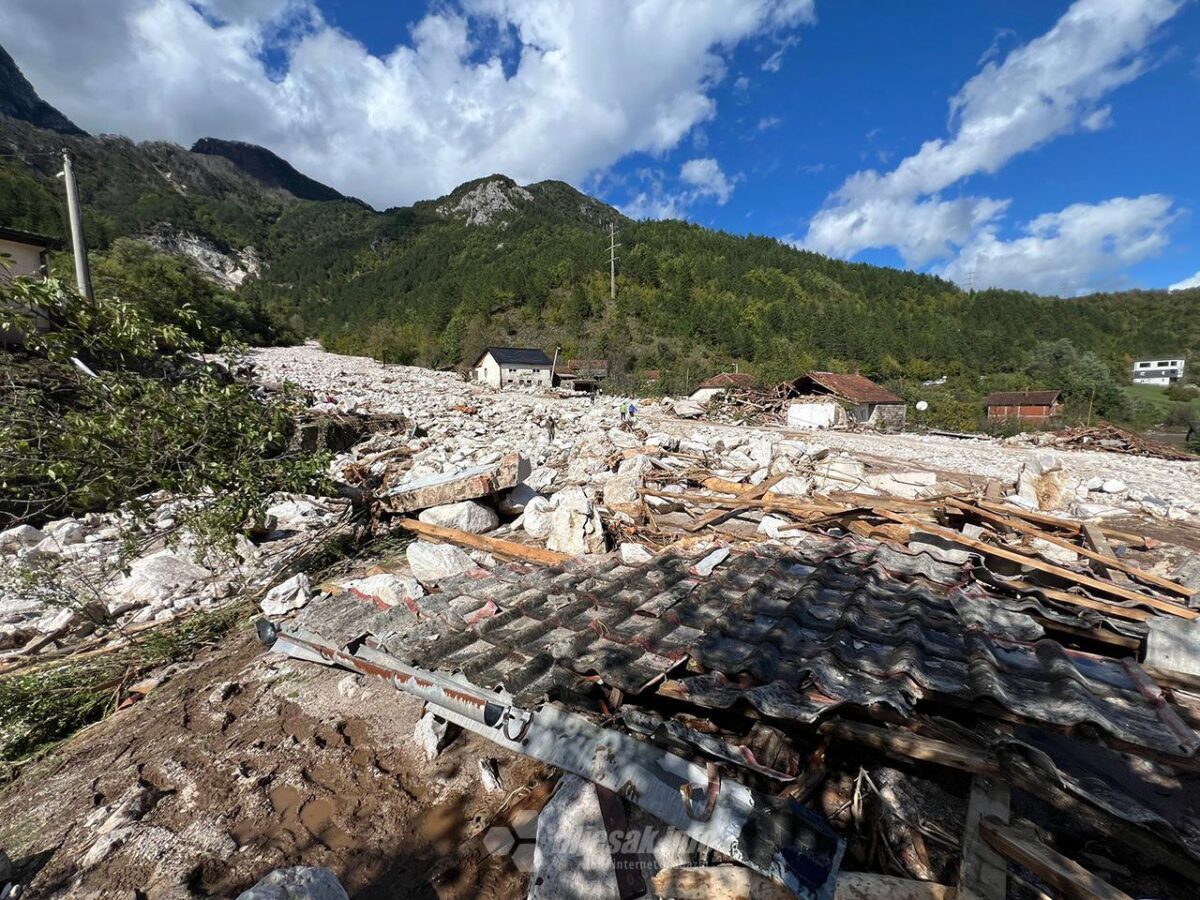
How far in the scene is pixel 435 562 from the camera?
4270 mm

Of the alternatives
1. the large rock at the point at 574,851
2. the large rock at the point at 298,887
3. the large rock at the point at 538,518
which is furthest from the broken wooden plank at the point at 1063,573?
the large rock at the point at 298,887

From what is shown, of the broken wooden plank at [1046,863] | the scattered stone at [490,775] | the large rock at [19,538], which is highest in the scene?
the broken wooden plank at [1046,863]

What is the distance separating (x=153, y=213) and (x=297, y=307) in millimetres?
26868

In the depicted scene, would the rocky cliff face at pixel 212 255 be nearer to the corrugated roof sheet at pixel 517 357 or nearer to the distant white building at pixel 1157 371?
the corrugated roof sheet at pixel 517 357

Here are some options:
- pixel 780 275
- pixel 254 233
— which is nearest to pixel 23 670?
pixel 780 275

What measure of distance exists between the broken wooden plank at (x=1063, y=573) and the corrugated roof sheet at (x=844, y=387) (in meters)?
25.8

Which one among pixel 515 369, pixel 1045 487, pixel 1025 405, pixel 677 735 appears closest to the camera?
pixel 677 735

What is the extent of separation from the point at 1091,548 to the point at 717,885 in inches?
207

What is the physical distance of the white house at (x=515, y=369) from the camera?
40.6 metres

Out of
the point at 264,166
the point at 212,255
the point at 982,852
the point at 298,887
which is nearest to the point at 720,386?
the point at 982,852

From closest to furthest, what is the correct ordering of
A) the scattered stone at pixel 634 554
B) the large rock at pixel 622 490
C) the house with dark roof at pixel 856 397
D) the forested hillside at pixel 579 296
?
the scattered stone at pixel 634 554 < the large rock at pixel 622 490 < the house with dark roof at pixel 856 397 < the forested hillside at pixel 579 296

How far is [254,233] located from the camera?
9856 cm

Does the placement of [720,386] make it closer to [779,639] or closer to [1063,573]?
[1063,573]

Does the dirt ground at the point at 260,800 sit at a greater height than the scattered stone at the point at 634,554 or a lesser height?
lesser
